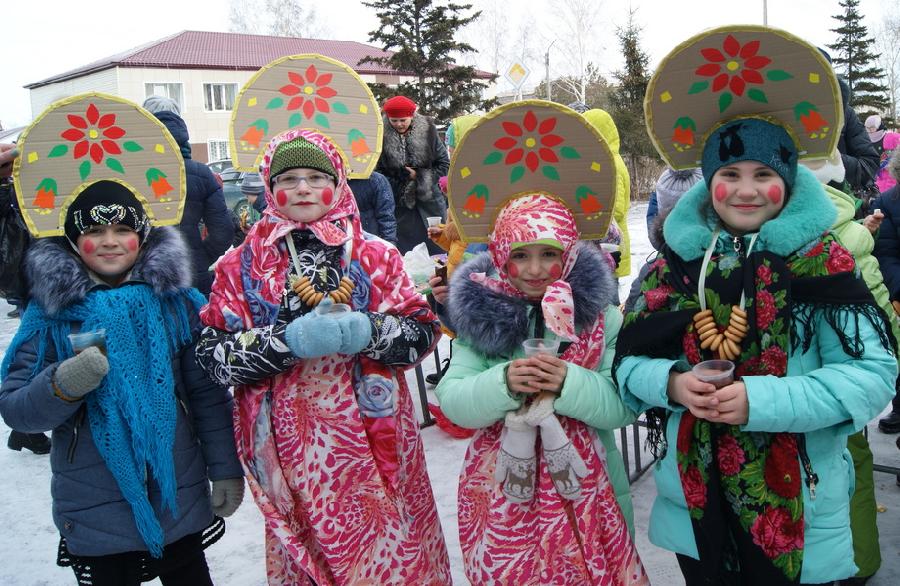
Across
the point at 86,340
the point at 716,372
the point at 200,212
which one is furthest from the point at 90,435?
the point at 200,212

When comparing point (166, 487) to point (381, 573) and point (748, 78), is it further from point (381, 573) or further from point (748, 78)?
point (748, 78)

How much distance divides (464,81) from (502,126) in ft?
68.8

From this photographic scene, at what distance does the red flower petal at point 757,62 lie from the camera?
1954 mm

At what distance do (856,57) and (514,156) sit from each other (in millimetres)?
33865

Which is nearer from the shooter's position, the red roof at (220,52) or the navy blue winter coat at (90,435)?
the navy blue winter coat at (90,435)

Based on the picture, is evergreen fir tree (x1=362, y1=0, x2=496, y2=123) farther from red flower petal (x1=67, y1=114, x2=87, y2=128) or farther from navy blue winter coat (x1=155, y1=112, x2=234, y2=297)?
red flower petal (x1=67, y1=114, x2=87, y2=128)

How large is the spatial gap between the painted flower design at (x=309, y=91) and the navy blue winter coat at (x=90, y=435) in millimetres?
862

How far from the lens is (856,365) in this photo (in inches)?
71.9

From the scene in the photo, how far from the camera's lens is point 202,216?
15.9 feet

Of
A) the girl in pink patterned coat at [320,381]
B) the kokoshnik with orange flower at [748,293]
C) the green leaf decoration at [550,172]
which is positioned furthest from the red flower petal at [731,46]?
the girl in pink patterned coat at [320,381]

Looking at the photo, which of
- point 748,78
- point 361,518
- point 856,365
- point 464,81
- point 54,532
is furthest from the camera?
point 464,81

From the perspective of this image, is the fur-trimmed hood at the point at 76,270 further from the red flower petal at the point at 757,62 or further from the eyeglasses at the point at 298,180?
the red flower petal at the point at 757,62

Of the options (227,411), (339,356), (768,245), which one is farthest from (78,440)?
(768,245)

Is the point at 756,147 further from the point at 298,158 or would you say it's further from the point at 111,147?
the point at 111,147
